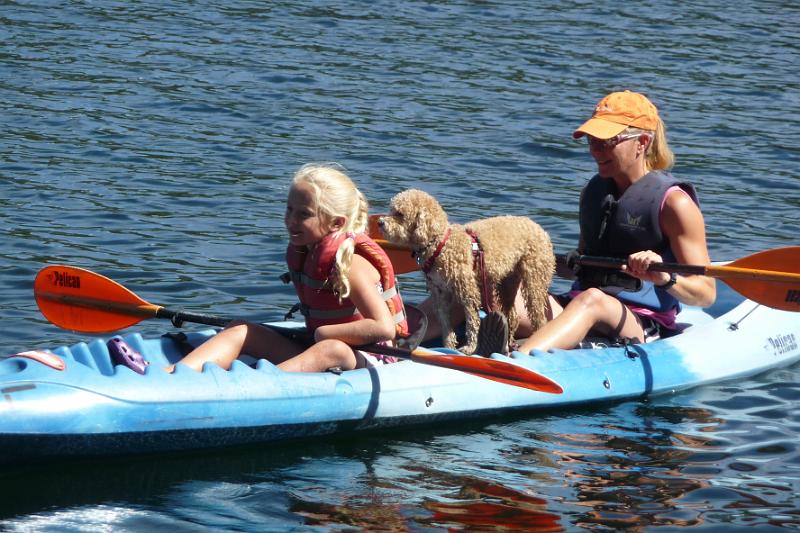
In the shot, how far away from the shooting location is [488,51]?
15.4 m

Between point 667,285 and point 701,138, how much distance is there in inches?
252

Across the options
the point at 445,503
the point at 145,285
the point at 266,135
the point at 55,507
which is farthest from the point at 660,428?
the point at 266,135

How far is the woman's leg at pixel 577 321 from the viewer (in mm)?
6629

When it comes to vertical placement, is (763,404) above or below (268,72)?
below

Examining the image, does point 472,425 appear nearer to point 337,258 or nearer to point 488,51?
point 337,258

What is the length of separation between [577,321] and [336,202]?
151 cm

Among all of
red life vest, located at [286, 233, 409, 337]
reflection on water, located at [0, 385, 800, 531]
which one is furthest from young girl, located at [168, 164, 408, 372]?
reflection on water, located at [0, 385, 800, 531]

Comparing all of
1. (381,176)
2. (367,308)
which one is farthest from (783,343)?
(381,176)

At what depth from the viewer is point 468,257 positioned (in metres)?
A: 6.79

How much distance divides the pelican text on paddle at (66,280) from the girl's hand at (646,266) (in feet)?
8.29

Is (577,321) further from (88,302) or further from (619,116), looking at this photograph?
(88,302)

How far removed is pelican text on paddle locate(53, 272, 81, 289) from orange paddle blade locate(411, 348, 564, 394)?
1760 millimetres

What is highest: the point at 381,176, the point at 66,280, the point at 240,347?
the point at 381,176

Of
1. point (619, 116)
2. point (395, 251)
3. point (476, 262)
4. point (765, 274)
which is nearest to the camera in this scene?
point (765, 274)
